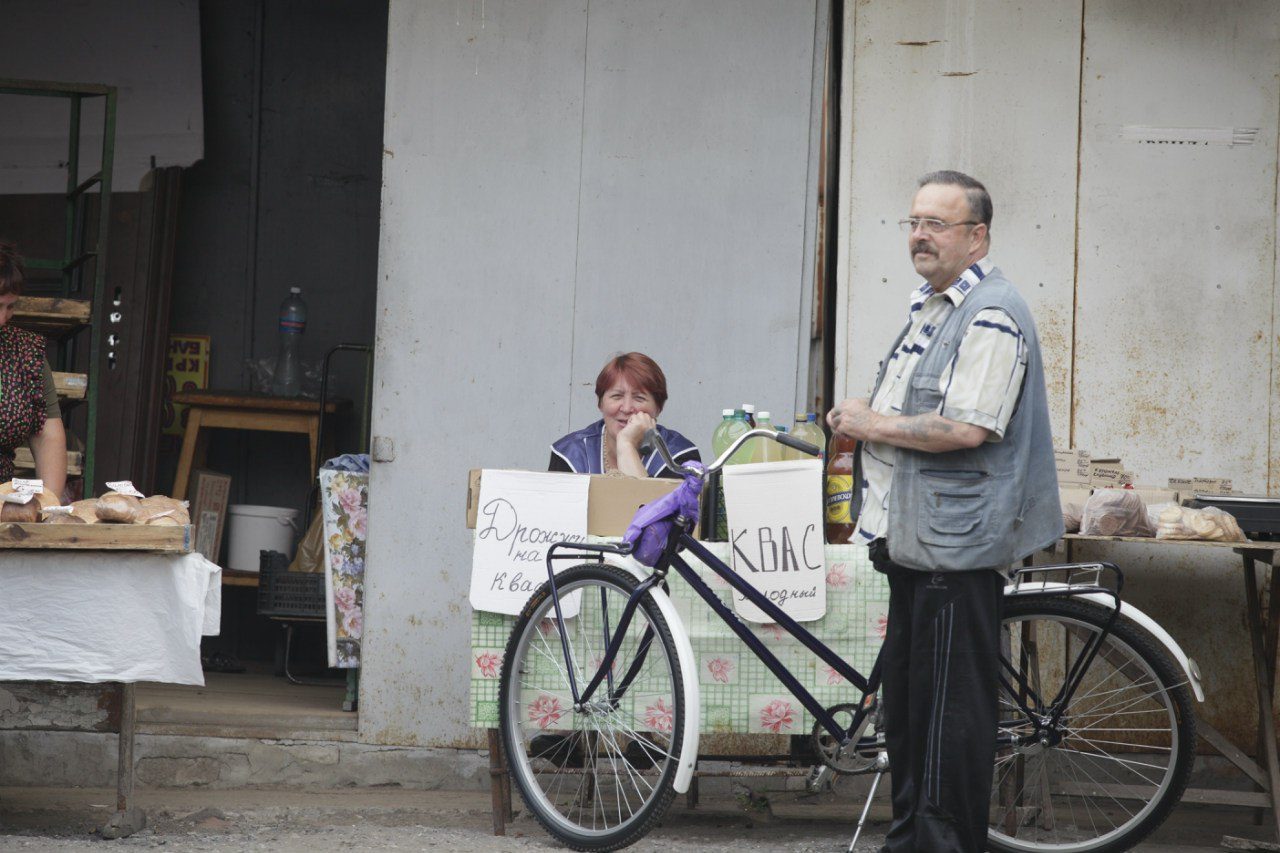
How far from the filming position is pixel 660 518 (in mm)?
3715

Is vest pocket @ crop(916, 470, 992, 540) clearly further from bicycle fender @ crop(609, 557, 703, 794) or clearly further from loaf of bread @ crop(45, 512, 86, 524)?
loaf of bread @ crop(45, 512, 86, 524)

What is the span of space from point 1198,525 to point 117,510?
3115 mm

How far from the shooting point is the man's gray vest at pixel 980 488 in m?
3.22

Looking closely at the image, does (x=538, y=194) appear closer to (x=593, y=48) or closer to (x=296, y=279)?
(x=593, y=48)

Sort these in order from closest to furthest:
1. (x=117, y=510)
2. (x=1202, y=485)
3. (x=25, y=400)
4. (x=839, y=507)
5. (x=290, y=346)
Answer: (x=117, y=510)
(x=839, y=507)
(x=25, y=400)
(x=1202, y=485)
(x=290, y=346)

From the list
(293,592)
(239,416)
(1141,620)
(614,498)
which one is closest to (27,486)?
(614,498)

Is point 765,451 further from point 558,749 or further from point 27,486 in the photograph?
point 27,486

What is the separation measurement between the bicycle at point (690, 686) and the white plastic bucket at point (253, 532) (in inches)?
118

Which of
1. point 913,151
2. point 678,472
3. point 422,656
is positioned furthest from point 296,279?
point 678,472

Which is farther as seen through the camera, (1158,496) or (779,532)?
(1158,496)

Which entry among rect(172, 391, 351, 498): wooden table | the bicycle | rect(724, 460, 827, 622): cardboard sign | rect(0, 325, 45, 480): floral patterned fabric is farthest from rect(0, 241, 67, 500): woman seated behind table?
rect(724, 460, 827, 622): cardboard sign

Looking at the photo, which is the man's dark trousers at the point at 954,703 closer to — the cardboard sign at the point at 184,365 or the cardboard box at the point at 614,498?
the cardboard box at the point at 614,498

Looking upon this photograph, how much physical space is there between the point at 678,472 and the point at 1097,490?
148 centimetres

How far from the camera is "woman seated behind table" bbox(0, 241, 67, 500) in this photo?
425 cm
